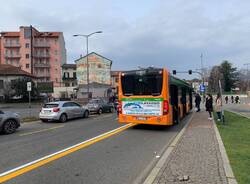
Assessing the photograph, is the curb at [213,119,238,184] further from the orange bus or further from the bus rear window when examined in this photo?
the bus rear window

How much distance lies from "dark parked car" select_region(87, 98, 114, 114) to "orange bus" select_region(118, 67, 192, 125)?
46.4 feet

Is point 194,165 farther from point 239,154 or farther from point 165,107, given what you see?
point 165,107

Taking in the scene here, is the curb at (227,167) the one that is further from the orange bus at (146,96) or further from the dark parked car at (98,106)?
the dark parked car at (98,106)

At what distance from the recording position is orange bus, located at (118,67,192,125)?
14.5 meters

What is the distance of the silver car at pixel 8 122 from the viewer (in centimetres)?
1463

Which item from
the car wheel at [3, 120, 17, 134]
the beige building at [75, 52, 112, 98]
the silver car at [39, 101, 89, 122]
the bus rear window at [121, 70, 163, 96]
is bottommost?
the car wheel at [3, 120, 17, 134]

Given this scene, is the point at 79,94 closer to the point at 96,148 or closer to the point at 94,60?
the point at 94,60

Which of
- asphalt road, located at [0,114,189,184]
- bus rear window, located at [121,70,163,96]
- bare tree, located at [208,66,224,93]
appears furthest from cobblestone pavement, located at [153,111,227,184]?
bare tree, located at [208,66,224,93]

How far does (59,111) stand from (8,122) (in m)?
6.14

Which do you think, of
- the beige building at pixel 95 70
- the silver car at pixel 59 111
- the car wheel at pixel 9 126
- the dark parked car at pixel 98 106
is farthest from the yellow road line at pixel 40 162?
the beige building at pixel 95 70

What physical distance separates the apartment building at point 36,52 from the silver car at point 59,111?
3286 inches

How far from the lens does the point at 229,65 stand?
132 metres

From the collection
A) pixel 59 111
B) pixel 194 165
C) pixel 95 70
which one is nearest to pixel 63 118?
pixel 59 111

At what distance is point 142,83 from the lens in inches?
595
